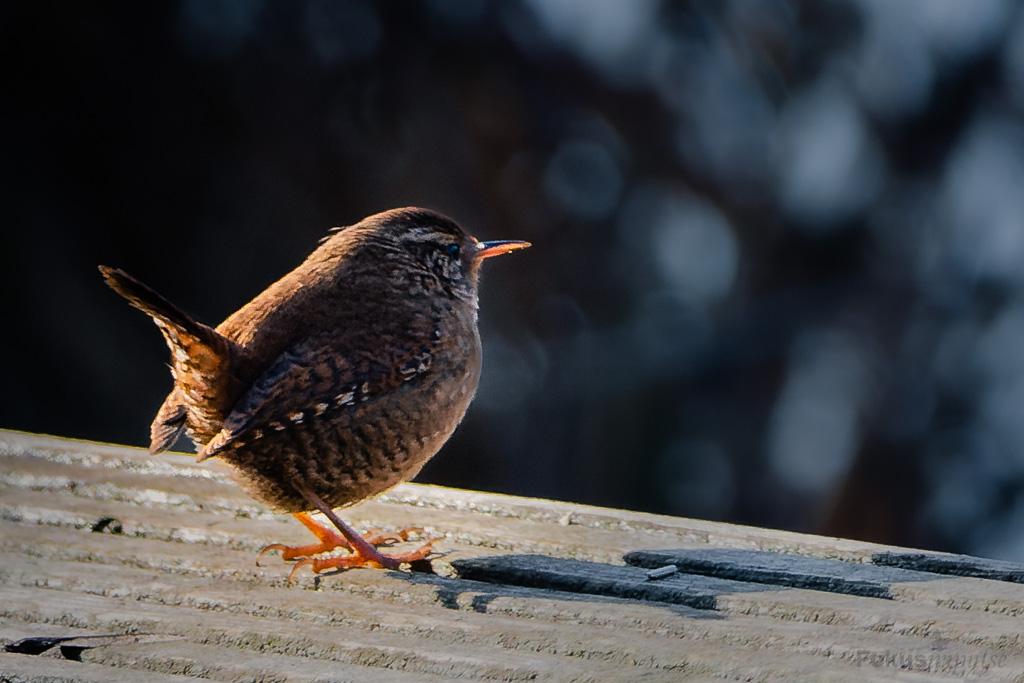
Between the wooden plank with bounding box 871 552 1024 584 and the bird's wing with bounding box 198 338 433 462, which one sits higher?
the bird's wing with bounding box 198 338 433 462

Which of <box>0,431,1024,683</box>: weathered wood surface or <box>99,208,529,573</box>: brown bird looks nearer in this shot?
<box>0,431,1024,683</box>: weathered wood surface

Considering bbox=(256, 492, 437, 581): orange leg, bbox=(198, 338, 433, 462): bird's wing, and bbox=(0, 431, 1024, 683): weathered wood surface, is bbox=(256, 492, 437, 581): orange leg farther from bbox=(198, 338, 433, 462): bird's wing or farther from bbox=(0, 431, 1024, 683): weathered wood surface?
bbox=(198, 338, 433, 462): bird's wing

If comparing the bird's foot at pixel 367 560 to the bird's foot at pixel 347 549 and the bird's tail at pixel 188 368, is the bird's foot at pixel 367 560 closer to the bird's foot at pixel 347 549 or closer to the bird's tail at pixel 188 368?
the bird's foot at pixel 347 549

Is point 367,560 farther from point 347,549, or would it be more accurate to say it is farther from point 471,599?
point 471,599

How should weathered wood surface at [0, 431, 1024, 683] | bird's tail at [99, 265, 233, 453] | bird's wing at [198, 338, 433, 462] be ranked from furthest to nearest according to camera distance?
bird's wing at [198, 338, 433, 462] < bird's tail at [99, 265, 233, 453] < weathered wood surface at [0, 431, 1024, 683]

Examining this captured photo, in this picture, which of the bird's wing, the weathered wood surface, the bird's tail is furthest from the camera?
the bird's wing

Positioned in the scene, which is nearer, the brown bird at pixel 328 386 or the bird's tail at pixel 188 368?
the bird's tail at pixel 188 368

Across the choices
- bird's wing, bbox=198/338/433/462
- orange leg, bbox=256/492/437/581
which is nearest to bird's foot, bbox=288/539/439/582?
orange leg, bbox=256/492/437/581

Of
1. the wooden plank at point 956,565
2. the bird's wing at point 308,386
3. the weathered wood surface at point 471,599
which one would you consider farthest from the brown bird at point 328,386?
the wooden plank at point 956,565
